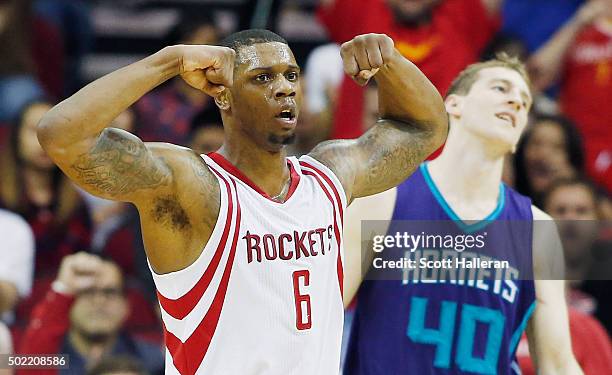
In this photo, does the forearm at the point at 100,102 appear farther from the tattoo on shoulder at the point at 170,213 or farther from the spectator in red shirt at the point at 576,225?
the spectator in red shirt at the point at 576,225

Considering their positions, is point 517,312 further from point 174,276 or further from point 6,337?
point 6,337

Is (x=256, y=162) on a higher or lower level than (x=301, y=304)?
higher

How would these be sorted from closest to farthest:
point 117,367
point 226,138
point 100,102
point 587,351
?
point 100,102 → point 226,138 → point 117,367 → point 587,351

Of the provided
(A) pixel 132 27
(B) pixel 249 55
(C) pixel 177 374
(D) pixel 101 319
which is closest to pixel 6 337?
(D) pixel 101 319

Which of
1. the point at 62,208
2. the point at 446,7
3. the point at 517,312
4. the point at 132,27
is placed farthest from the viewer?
the point at 132,27

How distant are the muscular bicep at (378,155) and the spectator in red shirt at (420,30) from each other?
2501 millimetres

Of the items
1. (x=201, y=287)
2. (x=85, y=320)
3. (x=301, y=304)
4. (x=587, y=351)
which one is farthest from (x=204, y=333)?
(x=587, y=351)

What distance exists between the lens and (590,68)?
7.64 meters

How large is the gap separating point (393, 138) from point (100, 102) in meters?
1.34

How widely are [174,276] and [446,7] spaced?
3964 millimetres

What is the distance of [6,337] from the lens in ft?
18.8

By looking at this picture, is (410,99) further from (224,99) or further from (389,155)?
(224,99)

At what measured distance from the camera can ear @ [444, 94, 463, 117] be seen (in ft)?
17.6

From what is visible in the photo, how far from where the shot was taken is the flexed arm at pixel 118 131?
3.53 m
